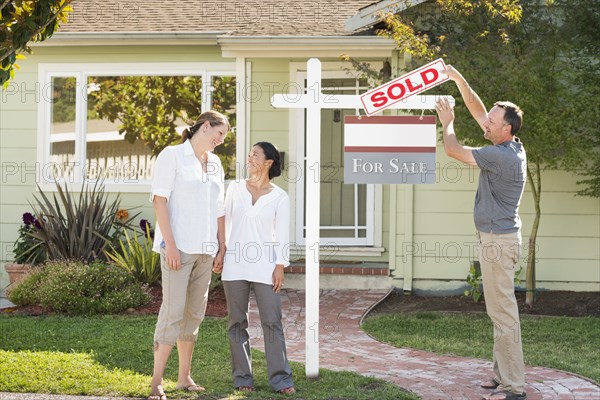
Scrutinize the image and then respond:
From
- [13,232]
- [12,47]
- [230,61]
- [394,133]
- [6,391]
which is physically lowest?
[6,391]

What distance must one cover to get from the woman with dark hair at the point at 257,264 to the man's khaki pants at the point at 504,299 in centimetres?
143

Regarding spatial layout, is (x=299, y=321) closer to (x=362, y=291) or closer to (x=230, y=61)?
(x=362, y=291)

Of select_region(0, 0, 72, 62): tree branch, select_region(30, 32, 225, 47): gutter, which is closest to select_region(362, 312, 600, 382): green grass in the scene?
select_region(0, 0, 72, 62): tree branch

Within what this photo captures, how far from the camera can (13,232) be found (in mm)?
13586

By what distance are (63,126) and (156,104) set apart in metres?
1.33

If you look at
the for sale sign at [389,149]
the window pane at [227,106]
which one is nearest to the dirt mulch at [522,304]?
the window pane at [227,106]

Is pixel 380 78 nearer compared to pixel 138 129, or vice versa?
pixel 380 78

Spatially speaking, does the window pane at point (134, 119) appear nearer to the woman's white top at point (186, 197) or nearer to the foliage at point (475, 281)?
the foliage at point (475, 281)

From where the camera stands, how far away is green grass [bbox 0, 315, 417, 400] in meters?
6.97

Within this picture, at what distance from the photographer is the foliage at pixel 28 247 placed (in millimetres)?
12578

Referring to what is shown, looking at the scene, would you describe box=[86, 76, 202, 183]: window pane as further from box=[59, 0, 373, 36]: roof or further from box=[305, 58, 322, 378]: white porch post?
box=[305, 58, 322, 378]: white porch post

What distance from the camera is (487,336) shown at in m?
9.54

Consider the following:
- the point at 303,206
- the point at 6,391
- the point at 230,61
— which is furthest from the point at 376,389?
the point at 230,61

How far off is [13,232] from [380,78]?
5640mm
